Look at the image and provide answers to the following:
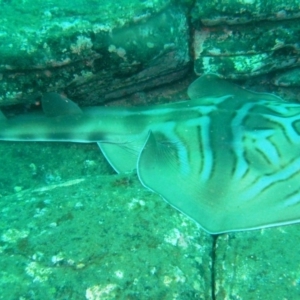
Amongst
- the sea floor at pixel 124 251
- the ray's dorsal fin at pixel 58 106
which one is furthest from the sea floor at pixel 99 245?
the ray's dorsal fin at pixel 58 106

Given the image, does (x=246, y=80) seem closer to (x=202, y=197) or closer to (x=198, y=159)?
(x=198, y=159)

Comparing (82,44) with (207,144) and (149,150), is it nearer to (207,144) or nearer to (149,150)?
(149,150)

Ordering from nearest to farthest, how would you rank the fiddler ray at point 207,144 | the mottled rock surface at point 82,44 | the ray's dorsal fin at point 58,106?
the fiddler ray at point 207,144
the mottled rock surface at point 82,44
the ray's dorsal fin at point 58,106

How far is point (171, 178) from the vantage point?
263cm

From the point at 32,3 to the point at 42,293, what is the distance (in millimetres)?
2659

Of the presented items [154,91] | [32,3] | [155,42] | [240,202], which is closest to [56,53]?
[32,3]

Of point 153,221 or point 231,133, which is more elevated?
point 231,133

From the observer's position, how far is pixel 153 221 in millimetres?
2217

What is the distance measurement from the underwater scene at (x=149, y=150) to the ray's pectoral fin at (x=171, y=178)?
1 cm

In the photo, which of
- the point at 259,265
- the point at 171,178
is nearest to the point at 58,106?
the point at 171,178

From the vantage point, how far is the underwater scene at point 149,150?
1939 millimetres

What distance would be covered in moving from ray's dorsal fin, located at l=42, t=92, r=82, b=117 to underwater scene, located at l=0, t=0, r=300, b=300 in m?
0.02

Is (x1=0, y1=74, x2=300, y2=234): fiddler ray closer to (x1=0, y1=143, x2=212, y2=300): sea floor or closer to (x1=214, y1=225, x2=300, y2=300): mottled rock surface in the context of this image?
(x1=214, y1=225, x2=300, y2=300): mottled rock surface

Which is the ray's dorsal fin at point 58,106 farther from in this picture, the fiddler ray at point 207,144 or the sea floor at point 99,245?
the sea floor at point 99,245
